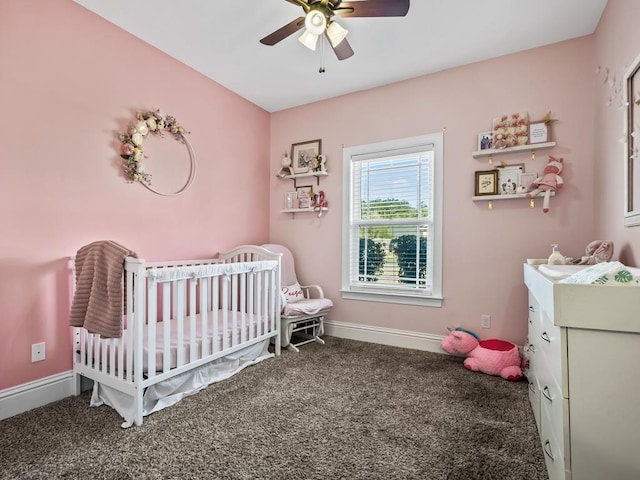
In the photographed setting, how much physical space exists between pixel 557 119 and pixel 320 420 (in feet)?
8.84

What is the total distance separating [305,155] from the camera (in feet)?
11.8

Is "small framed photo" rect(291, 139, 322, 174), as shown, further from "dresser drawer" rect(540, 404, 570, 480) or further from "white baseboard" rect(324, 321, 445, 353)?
"dresser drawer" rect(540, 404, 570, 480)

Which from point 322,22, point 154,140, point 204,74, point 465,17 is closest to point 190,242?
point 154,140

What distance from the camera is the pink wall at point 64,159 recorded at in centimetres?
185

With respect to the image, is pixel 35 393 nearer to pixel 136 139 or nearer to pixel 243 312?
pixel 243 312

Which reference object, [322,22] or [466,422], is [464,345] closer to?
[466,422]

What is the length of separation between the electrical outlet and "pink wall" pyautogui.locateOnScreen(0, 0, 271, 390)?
1.1 inches

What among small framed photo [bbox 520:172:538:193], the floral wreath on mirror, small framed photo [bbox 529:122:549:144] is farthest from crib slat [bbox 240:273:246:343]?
small framed photo [bbox 529:122:549:144]

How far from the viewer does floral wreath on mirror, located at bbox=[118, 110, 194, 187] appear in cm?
235

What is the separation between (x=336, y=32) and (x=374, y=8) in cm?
28

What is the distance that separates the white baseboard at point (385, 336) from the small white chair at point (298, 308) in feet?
0.68

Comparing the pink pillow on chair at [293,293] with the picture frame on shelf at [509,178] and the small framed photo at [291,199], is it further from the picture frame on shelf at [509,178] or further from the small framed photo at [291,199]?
the picture frame on shelf at [509,178]

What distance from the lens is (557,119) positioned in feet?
8.12

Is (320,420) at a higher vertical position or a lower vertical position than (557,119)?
lower
